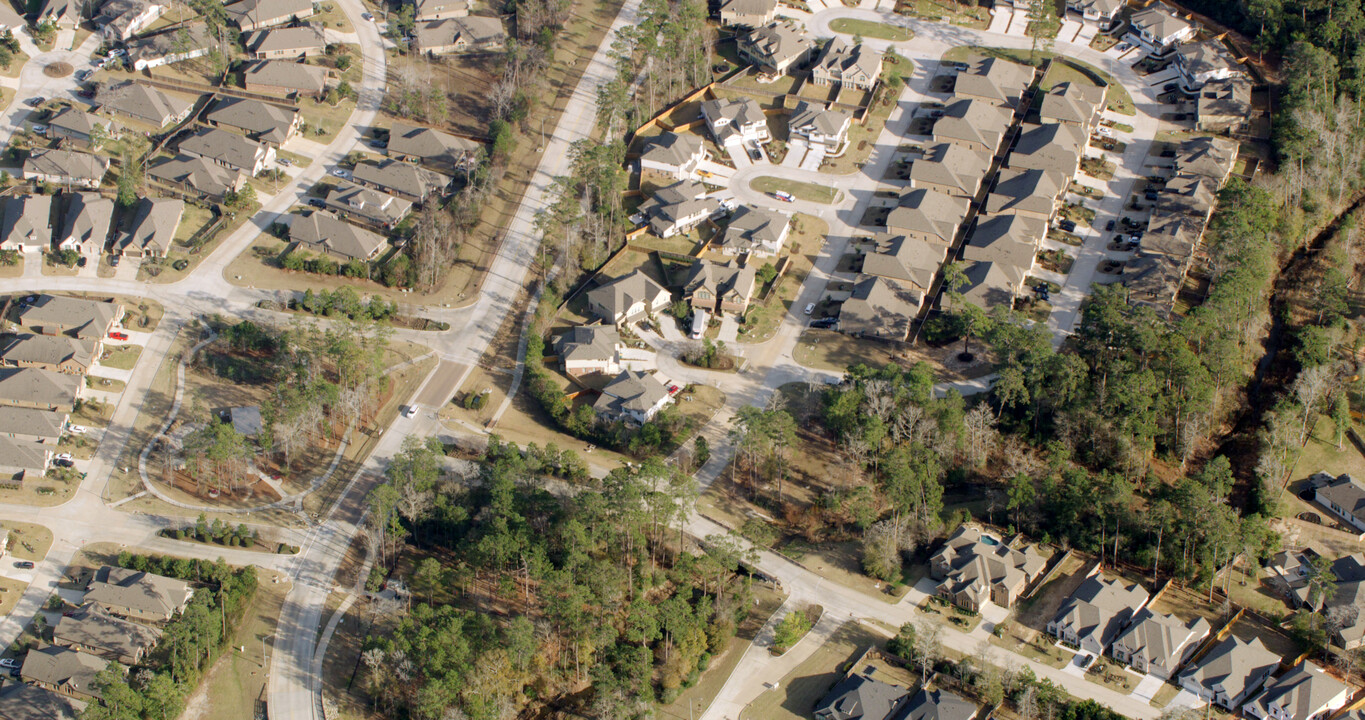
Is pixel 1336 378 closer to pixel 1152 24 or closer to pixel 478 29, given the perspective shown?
pixel 1152 24

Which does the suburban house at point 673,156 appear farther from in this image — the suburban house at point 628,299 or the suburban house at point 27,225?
the suburban house at point 27,225

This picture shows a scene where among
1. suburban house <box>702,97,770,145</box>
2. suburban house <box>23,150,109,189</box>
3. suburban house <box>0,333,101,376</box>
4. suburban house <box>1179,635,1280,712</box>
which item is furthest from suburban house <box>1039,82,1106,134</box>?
suburban house <box>23,150,109,189</box>

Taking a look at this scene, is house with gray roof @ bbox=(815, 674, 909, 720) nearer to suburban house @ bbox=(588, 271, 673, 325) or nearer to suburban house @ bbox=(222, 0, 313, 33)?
suburban house @ bbox=(588, 271, 673, 325)

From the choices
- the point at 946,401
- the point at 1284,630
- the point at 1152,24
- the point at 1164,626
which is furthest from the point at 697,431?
the point at 1152,24

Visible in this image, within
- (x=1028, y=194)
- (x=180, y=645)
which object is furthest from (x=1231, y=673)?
(x=180, y=645)

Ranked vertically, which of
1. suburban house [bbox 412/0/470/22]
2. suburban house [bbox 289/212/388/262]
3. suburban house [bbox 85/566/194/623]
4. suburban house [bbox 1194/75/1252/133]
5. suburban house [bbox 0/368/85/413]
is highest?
suburban house [bbox 1194/75/1252/133]

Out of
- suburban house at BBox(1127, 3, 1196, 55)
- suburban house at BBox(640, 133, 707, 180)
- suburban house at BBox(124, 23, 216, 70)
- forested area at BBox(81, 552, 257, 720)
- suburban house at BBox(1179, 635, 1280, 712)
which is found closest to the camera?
forested area at BBox(81, 552, 257, 720)
